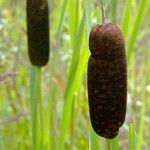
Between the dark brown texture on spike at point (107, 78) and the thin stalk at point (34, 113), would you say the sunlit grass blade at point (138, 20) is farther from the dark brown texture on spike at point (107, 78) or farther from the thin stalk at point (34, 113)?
the dark brown texture on spike at point (107, 78)

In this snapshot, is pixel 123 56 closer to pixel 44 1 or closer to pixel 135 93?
pixel 44 1

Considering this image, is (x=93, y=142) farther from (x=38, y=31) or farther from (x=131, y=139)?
(x=38, y=31)

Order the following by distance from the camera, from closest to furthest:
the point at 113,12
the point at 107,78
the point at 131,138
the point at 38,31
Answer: the point at 107,78 → the point at 131,138 → the point at 113,12 → the point at 38,31

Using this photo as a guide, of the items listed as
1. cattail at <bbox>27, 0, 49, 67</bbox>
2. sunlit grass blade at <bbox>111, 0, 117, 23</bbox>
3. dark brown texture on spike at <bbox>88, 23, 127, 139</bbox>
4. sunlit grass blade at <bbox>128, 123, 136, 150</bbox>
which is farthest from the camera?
cattail at <bbox>27, 0, 49, 67</bbox>

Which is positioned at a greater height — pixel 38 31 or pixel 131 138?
pixel 38 31

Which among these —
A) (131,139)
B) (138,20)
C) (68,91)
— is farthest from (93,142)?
(138,20)

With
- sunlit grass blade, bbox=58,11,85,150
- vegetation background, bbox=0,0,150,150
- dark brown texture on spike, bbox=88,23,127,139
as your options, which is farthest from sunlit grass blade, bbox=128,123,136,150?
sunlit grass blade, bbox=58,11,85,150

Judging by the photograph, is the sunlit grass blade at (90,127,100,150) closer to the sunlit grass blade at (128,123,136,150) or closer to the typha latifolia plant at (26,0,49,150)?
the sunlit grass blade at (128,123,136,150)

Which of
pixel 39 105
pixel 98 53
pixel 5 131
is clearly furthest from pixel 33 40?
pixel 5 131
